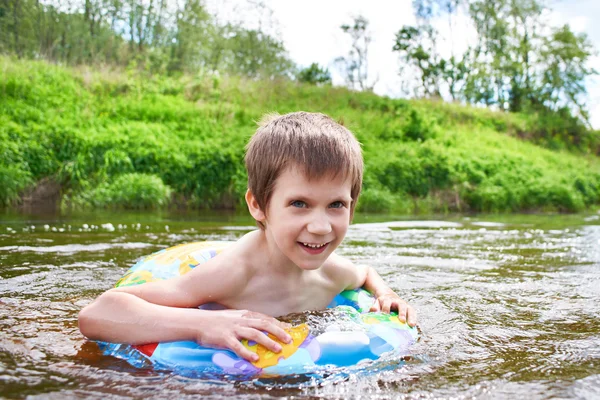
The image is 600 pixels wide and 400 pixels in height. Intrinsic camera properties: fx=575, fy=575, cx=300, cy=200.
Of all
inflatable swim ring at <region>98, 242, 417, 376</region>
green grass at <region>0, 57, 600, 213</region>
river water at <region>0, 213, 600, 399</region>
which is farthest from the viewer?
green grass at <region>0, 57, 600, 213</region>

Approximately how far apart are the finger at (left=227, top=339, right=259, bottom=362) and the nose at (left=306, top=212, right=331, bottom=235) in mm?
520

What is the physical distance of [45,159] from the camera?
10711 millimetres

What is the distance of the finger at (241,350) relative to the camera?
1969 millimetres

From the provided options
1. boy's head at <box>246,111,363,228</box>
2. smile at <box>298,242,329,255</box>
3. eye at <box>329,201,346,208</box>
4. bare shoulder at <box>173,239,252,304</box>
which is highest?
boy's head at <box>246,111,363,228</box>

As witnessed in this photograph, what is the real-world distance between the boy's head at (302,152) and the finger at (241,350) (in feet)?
2.12

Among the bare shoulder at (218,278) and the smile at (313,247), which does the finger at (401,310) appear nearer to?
the smile at (313,247)

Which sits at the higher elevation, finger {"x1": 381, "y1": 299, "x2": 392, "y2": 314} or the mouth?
the mouth

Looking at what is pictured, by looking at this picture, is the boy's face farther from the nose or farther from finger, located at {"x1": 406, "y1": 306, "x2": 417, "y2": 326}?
finger, located at {"x1": 406, "y1": 306, "x2": 417, "y2": 326}

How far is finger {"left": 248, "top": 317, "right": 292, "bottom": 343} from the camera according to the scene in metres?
2.08

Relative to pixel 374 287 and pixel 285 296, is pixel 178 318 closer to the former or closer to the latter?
pixel 285 296

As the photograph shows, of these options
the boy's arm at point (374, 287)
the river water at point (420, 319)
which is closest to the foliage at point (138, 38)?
the river water at point (420, 319)

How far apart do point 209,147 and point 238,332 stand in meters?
10.7

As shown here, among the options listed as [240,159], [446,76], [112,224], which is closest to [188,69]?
[240,159]

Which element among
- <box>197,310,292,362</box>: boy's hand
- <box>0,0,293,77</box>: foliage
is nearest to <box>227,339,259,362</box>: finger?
<box>197,310,292,362</box>: boy's hand
